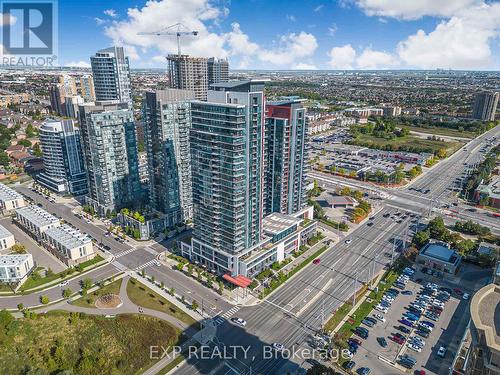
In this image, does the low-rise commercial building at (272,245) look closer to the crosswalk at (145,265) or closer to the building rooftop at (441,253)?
the crosswalk at (145,265)

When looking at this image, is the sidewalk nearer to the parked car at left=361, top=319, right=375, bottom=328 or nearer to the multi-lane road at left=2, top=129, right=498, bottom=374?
the multi-lane road at left=2, top=129, right=498, bottom=374

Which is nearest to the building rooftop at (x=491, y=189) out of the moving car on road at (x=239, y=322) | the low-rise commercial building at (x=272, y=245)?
the low-rise commercial building at (x=272, y=245)

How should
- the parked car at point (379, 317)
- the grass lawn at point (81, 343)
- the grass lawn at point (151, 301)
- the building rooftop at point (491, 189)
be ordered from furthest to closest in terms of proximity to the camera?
1. the building rooftop at point (491, 189)
2. the grass lawn at point (151, 301)
3. the parked car at point (379, 317)
4. the grass lawn at point (81, 343)

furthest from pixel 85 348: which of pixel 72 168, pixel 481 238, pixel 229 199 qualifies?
pixel 481 238

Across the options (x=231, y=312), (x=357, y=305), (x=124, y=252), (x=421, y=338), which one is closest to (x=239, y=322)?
(x=231, y=312)

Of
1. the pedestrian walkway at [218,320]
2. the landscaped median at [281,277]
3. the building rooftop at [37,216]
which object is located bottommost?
the pedestrian walkway at [218,320]

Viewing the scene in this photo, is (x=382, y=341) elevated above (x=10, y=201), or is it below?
below

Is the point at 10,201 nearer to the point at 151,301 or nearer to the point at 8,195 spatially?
the point at 8,195
